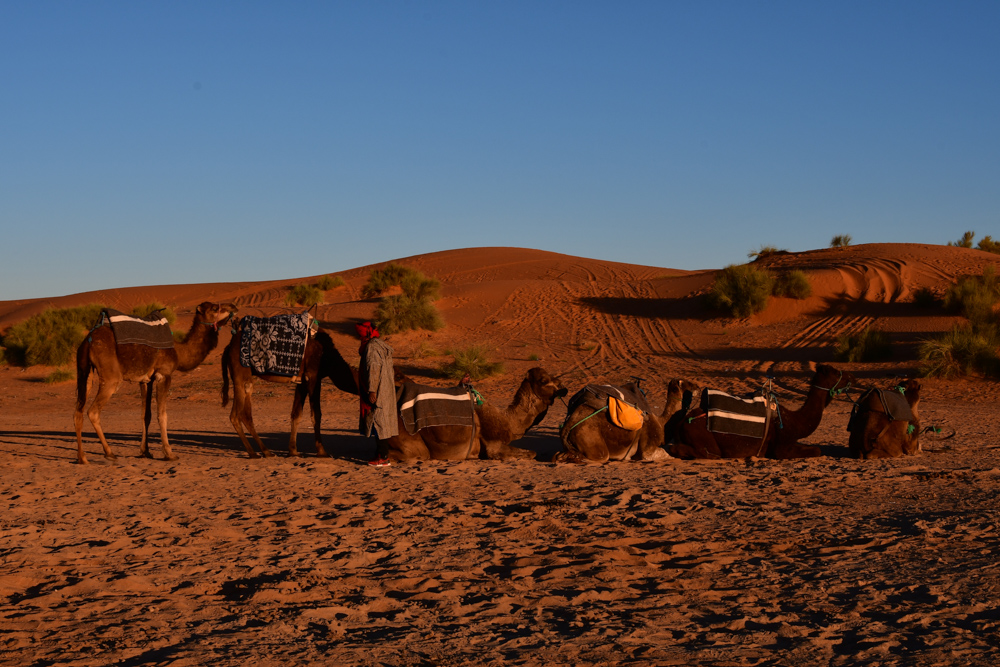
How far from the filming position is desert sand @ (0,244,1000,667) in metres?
4.14

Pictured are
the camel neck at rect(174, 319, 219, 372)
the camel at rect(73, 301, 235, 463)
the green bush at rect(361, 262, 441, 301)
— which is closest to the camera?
the camel at rect(73, 301, 235, 463)

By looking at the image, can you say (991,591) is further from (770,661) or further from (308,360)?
(308,360)

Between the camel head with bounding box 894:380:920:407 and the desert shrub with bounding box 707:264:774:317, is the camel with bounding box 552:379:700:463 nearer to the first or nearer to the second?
the camel head with bounding box 894:380:920:407

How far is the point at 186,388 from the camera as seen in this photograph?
21.3 metres

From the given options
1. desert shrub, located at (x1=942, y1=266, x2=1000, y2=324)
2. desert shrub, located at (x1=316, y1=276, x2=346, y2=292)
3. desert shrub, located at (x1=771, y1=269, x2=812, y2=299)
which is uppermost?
desert shrub, located at (x1=316, y1=276, x2=346, y2=292)

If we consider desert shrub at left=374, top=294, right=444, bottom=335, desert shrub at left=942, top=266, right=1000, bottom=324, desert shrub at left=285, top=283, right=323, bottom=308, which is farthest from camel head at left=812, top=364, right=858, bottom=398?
desert shrub at left=285, top=283, right=323, bottom=308

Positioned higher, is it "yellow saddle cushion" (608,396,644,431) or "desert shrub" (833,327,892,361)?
"desert shrub" (833,327,892,361)

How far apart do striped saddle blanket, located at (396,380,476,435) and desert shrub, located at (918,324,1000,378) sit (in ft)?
46.6

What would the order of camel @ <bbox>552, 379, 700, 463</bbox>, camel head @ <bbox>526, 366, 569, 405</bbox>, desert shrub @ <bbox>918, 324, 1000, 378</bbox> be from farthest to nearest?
desert shrub @ <bbox>918, 324, 1000, 378</bbox>, camel head @ <bbox>526, 366, 569, 405</bbox>, camel @ <bbox>552, 379, 700, 463</bbox>

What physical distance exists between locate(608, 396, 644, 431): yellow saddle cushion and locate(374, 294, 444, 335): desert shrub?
18776mm

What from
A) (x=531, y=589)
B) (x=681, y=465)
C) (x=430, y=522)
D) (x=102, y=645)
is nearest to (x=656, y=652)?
(x=531, y=589)

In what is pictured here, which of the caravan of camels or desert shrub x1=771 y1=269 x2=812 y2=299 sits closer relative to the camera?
the caravan of camels

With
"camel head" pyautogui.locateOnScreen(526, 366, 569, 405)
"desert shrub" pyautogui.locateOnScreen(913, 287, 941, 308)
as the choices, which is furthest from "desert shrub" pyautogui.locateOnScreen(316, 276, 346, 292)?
"camel head" pyautogui.locateOnScreen(526, 366, 569, 405)

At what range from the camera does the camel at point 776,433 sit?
9.66 m
